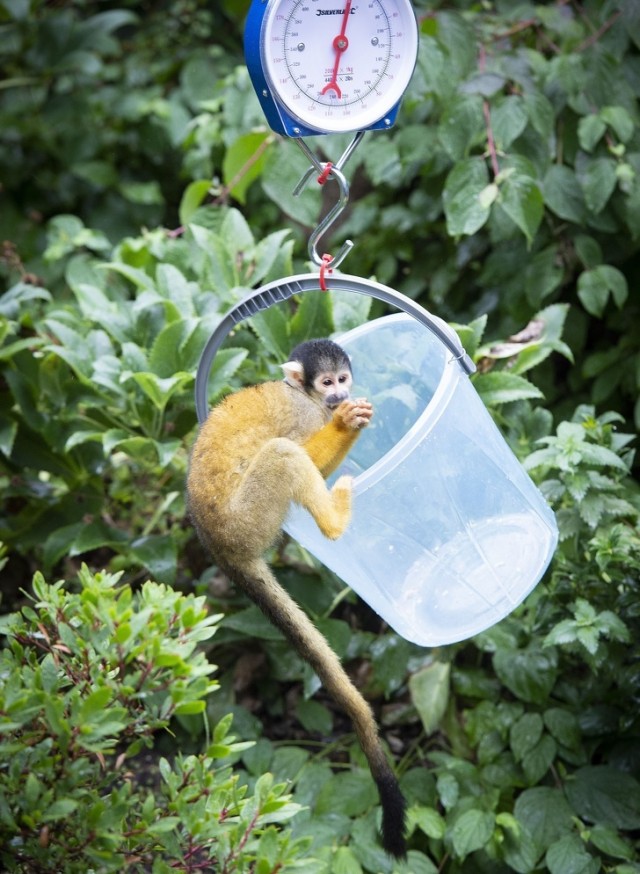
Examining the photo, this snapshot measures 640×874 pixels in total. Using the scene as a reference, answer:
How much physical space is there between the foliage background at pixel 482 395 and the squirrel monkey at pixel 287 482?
232 mm

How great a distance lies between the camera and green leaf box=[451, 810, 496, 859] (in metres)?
2.18

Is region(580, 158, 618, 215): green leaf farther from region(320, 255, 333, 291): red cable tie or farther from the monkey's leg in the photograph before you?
the monkey's leg

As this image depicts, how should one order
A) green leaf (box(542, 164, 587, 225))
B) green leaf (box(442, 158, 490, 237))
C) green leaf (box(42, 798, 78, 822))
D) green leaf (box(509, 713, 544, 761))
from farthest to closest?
1. green leaf (box(542, 164, 587, 225))
2. green leaf (box(442, 158, 490, 237))
3. green leaf (box(509, 713, 544, 761))
4. green leaf (box(42, 798, 78, 822))

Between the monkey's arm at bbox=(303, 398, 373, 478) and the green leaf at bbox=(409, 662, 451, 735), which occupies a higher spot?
the monkey's arm at bbox=(303, 398, 373, 478)

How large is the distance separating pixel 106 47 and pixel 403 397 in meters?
3.14

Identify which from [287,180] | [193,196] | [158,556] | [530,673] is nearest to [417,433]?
[530,673]

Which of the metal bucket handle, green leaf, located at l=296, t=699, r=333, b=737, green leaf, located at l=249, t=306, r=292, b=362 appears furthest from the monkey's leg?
green leaf, located at l=296, t=699, r=333, b=737

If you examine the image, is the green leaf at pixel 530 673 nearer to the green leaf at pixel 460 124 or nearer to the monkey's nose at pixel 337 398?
the monkey's nose at pixel 337 398

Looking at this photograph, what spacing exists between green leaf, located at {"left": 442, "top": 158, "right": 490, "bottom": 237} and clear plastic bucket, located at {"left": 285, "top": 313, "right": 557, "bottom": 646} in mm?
1038

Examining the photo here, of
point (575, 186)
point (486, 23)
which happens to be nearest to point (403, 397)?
point (575, 186)

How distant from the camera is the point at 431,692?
2.51m

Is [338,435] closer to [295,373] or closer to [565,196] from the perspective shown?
[295,373]

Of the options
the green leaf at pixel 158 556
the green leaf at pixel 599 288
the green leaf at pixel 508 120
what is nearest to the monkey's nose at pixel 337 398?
the green leaf at pixel 158 556

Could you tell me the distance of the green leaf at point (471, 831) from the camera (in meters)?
2.18
